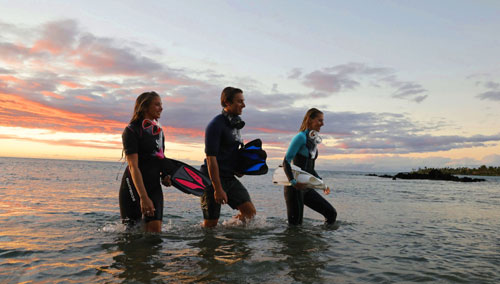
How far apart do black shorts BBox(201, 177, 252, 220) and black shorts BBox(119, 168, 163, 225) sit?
97 cm

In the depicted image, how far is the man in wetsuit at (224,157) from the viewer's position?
531cm

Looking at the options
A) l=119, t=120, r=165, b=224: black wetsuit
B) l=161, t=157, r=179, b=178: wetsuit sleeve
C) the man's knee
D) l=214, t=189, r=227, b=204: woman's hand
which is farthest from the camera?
the man's knee

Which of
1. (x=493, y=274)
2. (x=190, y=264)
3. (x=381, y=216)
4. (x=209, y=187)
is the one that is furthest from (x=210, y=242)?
(x=381, y=216)

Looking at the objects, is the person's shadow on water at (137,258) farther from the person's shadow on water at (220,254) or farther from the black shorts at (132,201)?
the person's shadow on water at (220,254)

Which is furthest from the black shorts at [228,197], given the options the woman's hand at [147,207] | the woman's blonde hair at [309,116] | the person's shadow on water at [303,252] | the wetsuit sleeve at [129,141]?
the woman's blonde hair at [309,116]

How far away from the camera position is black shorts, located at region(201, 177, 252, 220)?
5684 millimetres

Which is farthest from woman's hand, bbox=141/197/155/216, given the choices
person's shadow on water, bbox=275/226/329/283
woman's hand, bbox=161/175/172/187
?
person's shadow on water, bbox=275/226/329/283

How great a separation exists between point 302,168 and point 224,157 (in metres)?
1.78

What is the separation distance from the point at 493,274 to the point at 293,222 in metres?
3.37

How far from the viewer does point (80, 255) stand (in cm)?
491

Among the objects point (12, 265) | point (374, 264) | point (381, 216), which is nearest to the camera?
point (12, 265)

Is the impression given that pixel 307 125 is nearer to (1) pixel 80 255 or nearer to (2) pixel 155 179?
(2) pixel 155 179

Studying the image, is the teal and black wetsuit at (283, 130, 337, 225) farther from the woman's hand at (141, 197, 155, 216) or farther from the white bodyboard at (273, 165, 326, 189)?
the woman's hand at (141, 197, 155, 216)

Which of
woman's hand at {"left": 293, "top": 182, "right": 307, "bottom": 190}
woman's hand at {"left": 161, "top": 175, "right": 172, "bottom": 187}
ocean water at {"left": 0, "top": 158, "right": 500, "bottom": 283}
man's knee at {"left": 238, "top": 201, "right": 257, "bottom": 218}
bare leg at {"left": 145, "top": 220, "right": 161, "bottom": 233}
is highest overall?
woman's hand at {"left": 161, "top": 175, "right": 172, "bottom": 187}
